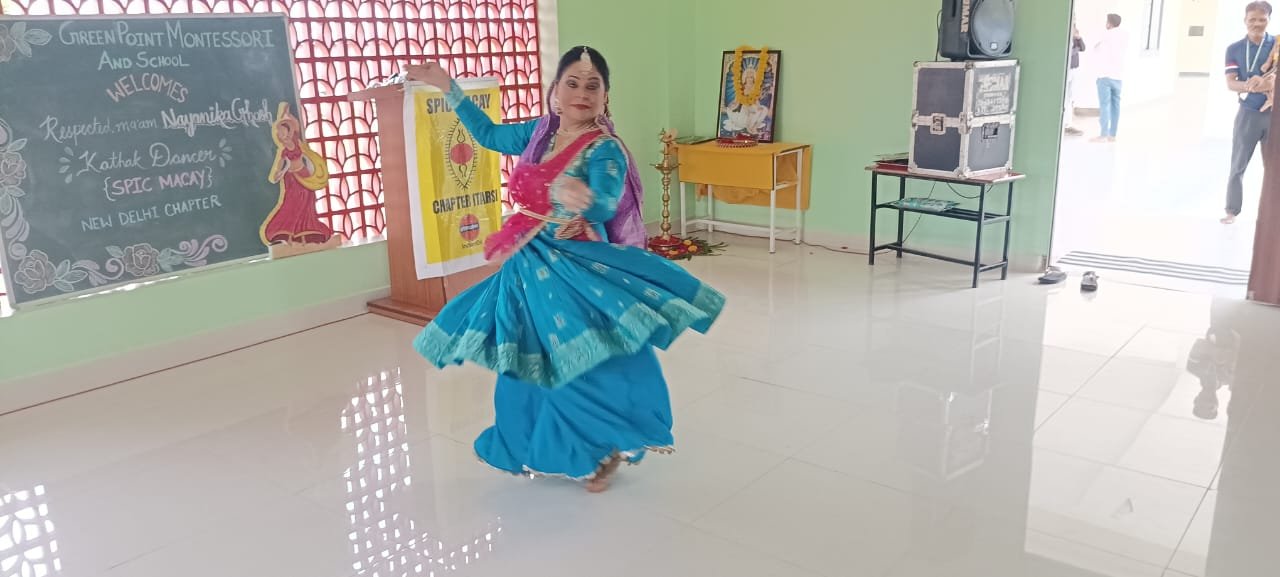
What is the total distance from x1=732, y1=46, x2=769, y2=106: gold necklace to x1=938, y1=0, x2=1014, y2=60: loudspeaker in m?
1.41

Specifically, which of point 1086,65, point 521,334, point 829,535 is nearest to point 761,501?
point 829,535

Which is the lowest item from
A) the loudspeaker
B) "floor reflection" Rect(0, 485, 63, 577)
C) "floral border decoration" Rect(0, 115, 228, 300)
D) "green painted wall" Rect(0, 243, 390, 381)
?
"floor reflection" Rect(0, 485, 63, 577)

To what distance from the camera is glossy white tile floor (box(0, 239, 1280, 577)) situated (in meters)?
2.67

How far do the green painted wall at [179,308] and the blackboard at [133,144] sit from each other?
3.3 inches

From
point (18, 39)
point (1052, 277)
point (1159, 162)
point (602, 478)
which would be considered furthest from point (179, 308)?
point (1159, 162)

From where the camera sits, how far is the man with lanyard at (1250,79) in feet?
20.3

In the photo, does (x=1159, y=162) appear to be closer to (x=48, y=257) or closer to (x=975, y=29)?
(x=975, y=29)

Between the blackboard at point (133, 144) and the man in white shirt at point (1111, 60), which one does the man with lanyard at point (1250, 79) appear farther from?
the blackboard at point (133, 144)

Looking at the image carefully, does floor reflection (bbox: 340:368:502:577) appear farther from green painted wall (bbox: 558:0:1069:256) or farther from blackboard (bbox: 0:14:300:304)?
green painted wall (bbox: 558:0:1069:256)

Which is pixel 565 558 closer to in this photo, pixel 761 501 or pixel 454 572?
pixel 454 572

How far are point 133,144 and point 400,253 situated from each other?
1398 mm

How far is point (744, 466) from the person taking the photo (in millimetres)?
3209

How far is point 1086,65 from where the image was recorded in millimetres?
10508

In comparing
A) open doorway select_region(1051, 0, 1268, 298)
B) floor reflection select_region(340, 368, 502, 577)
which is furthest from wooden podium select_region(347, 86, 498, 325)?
open doorway select_region(1051, 0, 1268, 298)
